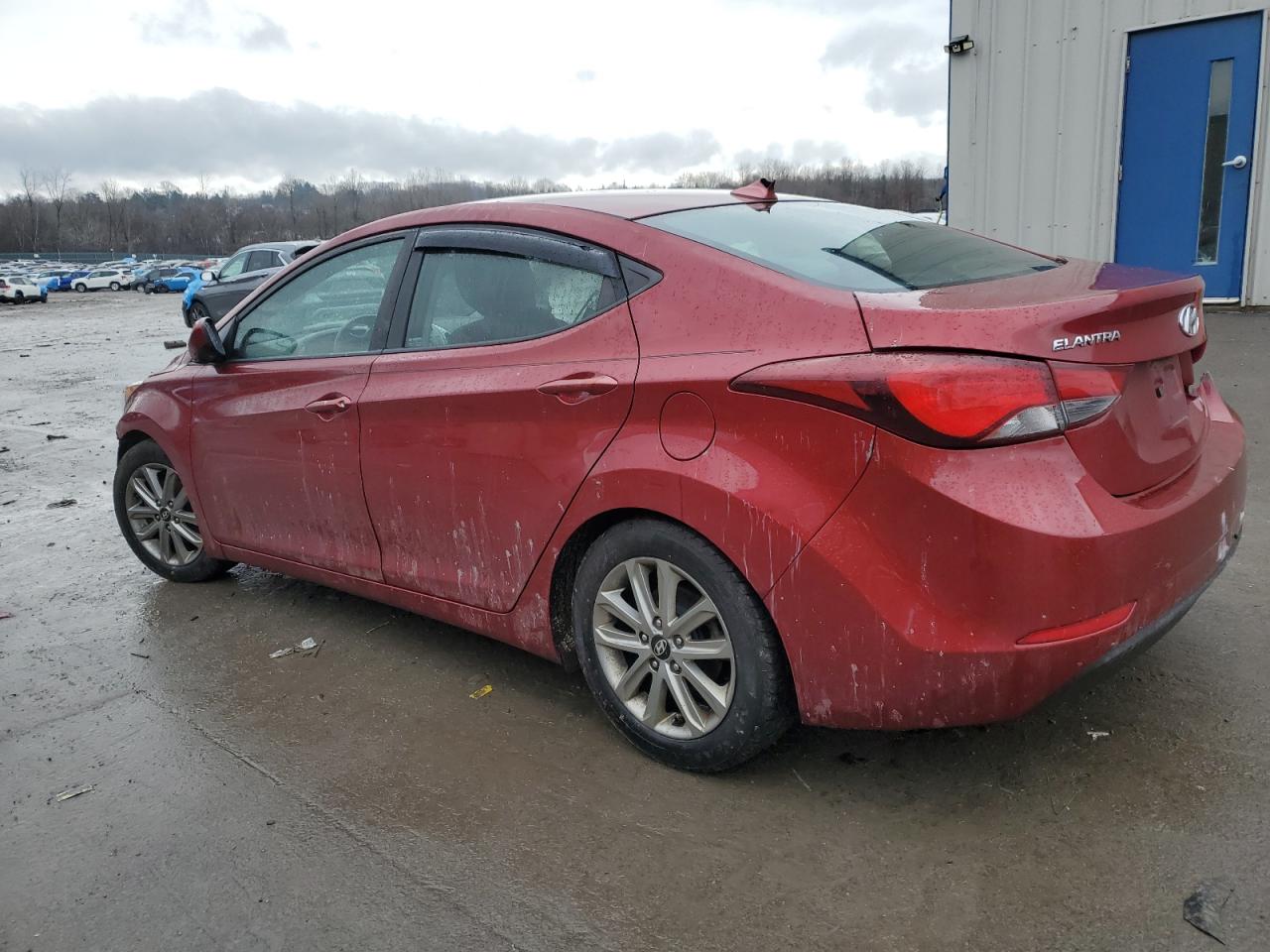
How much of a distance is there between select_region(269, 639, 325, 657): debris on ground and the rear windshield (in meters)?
2.13

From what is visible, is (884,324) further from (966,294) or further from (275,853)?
(275,853)

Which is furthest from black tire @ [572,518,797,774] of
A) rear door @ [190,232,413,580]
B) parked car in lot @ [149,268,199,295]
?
parked car in lot @ [149,268,199,295]

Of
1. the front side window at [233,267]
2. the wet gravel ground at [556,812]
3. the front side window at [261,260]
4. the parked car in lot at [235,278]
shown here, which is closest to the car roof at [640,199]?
the wet gravel ground at [556,812]

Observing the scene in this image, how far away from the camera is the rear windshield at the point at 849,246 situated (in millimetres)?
2795

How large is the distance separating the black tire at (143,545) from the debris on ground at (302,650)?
850mm

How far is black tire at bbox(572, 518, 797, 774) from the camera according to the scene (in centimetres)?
260

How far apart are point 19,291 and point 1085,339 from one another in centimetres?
4988

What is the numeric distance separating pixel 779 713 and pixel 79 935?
1.76m

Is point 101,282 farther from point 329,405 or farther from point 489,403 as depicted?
point 489,403

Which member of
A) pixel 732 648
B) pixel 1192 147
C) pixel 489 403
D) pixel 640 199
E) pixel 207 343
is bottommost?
pixel 732 648

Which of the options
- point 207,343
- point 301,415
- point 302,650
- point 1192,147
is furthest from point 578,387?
point 1192,147

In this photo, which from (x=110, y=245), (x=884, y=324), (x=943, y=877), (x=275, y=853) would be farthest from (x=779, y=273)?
(x=110, y=245)

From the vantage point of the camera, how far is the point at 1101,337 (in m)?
2.39

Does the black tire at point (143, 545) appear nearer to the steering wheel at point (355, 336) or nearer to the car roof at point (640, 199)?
the steering wheel at point (355, 336)
